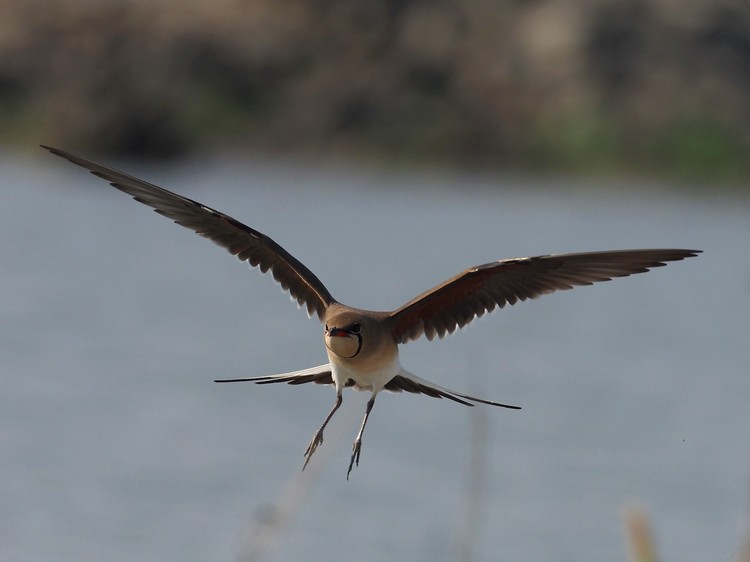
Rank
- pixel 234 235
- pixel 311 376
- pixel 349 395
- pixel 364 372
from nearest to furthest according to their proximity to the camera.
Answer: pixel 364 372 → pixel 311 376 → pixel 349 395 → pixel 234 235

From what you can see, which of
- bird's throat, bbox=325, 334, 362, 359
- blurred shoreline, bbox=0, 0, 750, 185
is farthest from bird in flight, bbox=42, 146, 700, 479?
blurred shoreline, bbox=0, 0, 750, 185

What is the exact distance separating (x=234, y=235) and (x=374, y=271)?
16.5m

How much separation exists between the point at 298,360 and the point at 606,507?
4891mm

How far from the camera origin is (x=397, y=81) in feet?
130

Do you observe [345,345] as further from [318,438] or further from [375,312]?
[375,312]

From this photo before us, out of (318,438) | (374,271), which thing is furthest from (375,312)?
(374,271)

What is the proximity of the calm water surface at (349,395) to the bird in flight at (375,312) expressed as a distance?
0.86ft

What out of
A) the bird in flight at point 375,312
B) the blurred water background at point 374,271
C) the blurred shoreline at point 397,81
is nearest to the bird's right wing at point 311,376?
the bird in flight at point 375,312

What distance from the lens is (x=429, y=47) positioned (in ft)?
133

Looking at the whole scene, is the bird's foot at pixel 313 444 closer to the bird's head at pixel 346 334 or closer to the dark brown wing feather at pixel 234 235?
the bird's head at pixel 346 334

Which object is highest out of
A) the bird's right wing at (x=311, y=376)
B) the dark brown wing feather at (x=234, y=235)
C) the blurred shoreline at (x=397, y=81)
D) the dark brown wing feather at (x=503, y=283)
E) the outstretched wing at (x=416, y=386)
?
the blurred shoreline at (x=397, y=81)

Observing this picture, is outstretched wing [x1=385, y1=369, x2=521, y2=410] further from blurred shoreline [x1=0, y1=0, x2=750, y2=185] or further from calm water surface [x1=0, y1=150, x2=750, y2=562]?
blurred shoreline [x1=0, y1=0, x2=750, y2=185]

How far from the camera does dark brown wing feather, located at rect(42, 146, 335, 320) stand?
511cm

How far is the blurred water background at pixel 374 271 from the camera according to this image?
12523 millimetres
